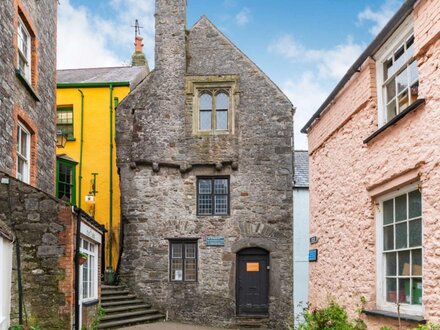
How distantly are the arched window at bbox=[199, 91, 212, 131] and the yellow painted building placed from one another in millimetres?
3375

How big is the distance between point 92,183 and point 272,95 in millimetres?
7239

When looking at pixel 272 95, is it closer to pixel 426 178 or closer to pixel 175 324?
pixel 175 324

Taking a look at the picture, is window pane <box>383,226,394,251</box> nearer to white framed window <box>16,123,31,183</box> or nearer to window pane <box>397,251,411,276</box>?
window pane <box>397,251,411,276</box>

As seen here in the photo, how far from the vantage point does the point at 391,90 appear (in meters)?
8.09

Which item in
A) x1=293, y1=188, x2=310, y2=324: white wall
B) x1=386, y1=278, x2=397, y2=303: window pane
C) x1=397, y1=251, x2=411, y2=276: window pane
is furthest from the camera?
x1=293, y1=188, x2=310, y2=324: white wall

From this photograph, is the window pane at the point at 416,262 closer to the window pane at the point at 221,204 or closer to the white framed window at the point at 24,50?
the white framed window at the point at 24,50

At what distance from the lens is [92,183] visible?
68.3 ft

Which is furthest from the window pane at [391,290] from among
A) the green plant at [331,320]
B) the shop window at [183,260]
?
the shop window at [183,260]

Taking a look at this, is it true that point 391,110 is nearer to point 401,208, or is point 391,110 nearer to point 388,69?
point 388,69

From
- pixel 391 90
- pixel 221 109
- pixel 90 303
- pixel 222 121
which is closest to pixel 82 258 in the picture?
pixel 90 303

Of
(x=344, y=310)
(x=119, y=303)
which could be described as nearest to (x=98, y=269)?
(x=119, y=303)

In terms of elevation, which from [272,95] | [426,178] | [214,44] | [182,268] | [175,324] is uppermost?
[214,44]

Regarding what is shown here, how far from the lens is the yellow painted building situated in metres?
20.6

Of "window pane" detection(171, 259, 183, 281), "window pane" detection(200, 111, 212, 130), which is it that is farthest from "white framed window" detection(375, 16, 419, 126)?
"window pane" detection(171, 259, 183, 281)
